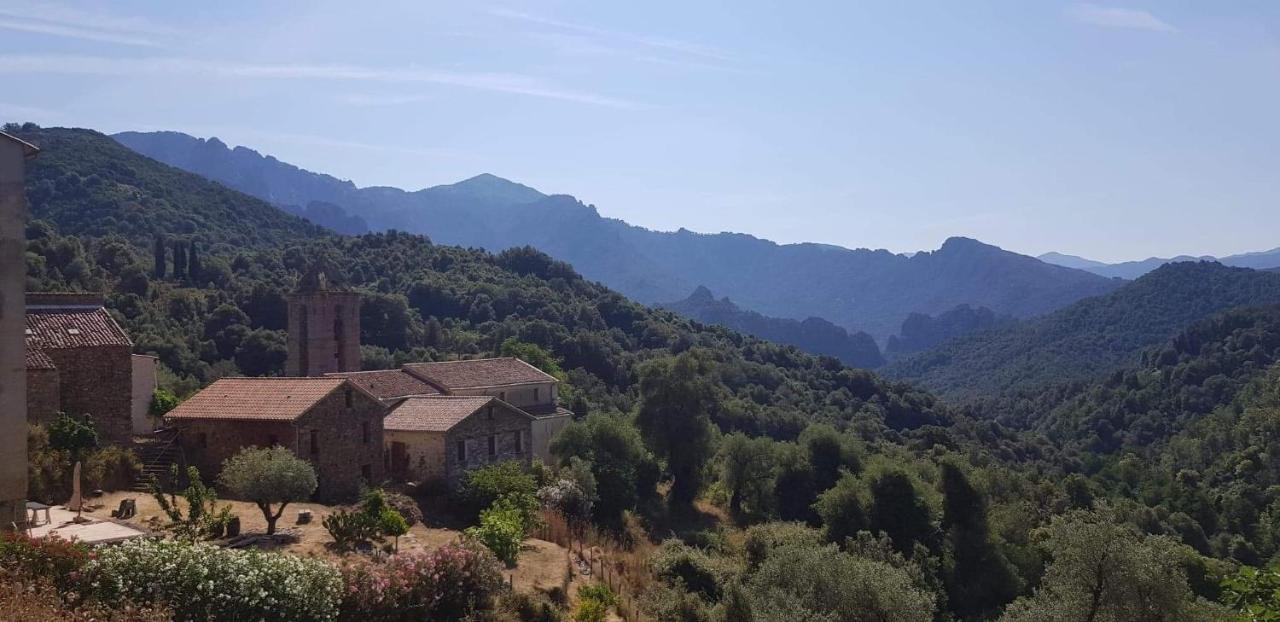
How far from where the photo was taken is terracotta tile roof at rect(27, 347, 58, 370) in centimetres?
2389

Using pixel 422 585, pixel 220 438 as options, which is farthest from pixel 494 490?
pixel 422 585

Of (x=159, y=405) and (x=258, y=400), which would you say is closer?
(x=258, y=400)

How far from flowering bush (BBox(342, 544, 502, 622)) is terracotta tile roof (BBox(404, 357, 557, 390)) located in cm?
2177

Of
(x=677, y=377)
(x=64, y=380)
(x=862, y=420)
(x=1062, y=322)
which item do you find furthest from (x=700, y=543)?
(x=1062, y=322)

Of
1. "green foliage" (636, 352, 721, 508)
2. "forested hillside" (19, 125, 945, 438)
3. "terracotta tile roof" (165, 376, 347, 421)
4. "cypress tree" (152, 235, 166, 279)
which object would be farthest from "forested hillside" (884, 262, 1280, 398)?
"terracotta tile roof" (165, 376, 347, 421)

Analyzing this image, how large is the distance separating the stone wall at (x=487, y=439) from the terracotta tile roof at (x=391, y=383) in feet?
17.3

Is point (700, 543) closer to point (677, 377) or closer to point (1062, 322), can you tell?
point (677, 377)

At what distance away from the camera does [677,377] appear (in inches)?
1821

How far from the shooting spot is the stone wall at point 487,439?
3162 cm

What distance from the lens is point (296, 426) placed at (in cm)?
2759

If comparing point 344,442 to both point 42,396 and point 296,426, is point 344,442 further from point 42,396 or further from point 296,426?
point 42,396

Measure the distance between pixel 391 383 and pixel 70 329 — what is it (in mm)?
13449

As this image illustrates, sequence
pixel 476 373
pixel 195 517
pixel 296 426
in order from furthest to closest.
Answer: pixel 476 373, pixel 296 426, pixel 195 517

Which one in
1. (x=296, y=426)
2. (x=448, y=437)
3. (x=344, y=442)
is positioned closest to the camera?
(x=296, y=426)
